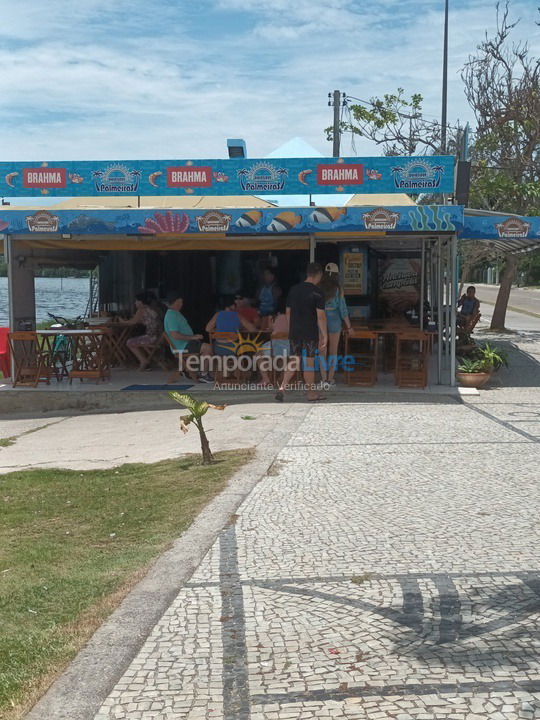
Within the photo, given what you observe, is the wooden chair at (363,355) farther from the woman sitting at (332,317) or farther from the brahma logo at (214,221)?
the brahma logo at (214,221)

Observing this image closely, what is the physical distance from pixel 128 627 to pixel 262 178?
915cm

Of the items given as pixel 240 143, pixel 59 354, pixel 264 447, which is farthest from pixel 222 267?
pixel 264 447

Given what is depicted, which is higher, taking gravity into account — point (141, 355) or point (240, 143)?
point (240, 143)

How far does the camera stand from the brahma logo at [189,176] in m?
12.0

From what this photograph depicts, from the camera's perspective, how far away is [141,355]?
1377cm

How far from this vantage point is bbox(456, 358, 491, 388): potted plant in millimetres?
11734

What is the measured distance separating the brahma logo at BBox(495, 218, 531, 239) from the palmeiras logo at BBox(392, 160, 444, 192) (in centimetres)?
111

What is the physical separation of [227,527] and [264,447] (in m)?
2.56

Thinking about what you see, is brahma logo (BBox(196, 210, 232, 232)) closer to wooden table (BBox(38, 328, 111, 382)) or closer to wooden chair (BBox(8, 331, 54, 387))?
wooden table (BBox(38, 328, 111, 382))

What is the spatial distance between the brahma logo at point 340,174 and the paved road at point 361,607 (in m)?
6.08

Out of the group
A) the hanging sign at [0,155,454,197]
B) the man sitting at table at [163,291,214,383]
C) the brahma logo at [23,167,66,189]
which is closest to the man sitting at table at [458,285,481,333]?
the hanging sign at [0,155,454,197]

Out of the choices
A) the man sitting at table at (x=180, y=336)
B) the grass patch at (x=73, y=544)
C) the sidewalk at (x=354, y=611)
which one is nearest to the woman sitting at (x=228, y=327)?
the man sitting at table at (x=180, y=336)

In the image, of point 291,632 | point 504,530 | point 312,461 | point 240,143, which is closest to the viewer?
point 291,632

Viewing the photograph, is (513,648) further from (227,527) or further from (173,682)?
(227,527)
